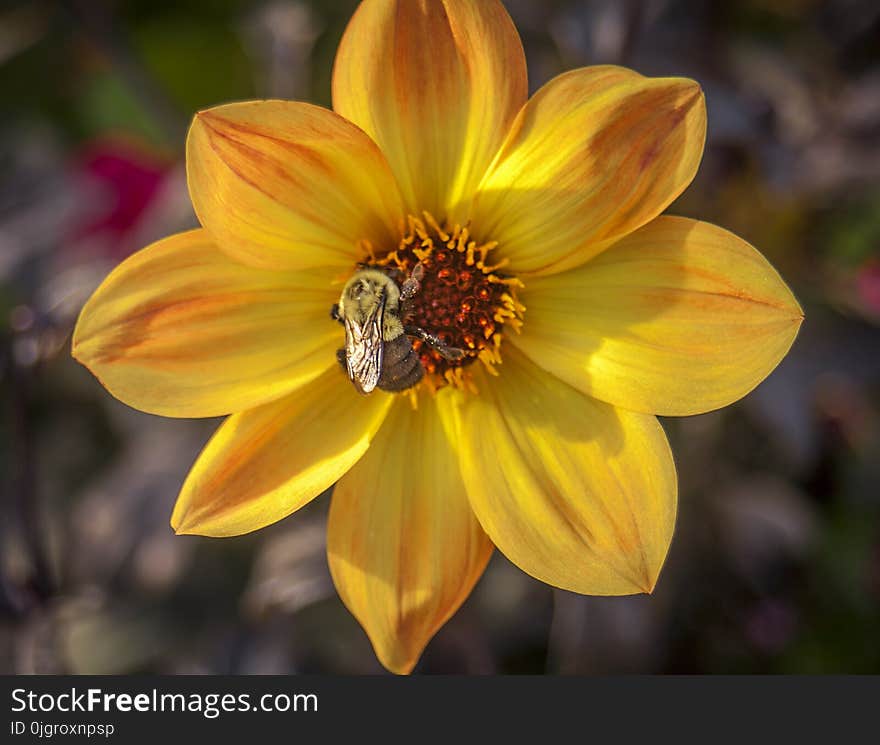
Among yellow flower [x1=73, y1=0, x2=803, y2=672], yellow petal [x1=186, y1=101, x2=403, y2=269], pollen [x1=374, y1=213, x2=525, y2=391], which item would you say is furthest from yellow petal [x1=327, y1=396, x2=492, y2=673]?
yellow petal [x1=186, y1=101, x2=403, y2=269]

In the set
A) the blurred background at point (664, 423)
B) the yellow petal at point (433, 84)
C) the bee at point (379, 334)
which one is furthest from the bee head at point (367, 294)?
the blurred background at point (664, 423)

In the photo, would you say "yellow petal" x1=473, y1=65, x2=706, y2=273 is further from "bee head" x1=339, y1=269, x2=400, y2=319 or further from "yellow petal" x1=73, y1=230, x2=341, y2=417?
"yellow petal" x1=73, y1=230, x2=341, y2=417

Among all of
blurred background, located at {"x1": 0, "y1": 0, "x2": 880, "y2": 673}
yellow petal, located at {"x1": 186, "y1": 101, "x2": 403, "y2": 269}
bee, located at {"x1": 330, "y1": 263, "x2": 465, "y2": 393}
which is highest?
yellow petal, located at {"x1": 186, "y1": 101, "x2": 403, "y2": 269}

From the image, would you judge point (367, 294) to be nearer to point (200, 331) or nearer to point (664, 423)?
point (200, 331)

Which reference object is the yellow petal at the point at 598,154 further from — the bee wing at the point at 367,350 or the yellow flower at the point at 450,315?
the bee wing at the point at 367,350

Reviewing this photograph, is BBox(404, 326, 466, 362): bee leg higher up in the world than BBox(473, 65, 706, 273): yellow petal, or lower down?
lower down

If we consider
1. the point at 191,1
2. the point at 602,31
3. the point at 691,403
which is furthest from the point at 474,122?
the point at 191,1

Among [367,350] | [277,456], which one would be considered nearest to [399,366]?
[367,350]
